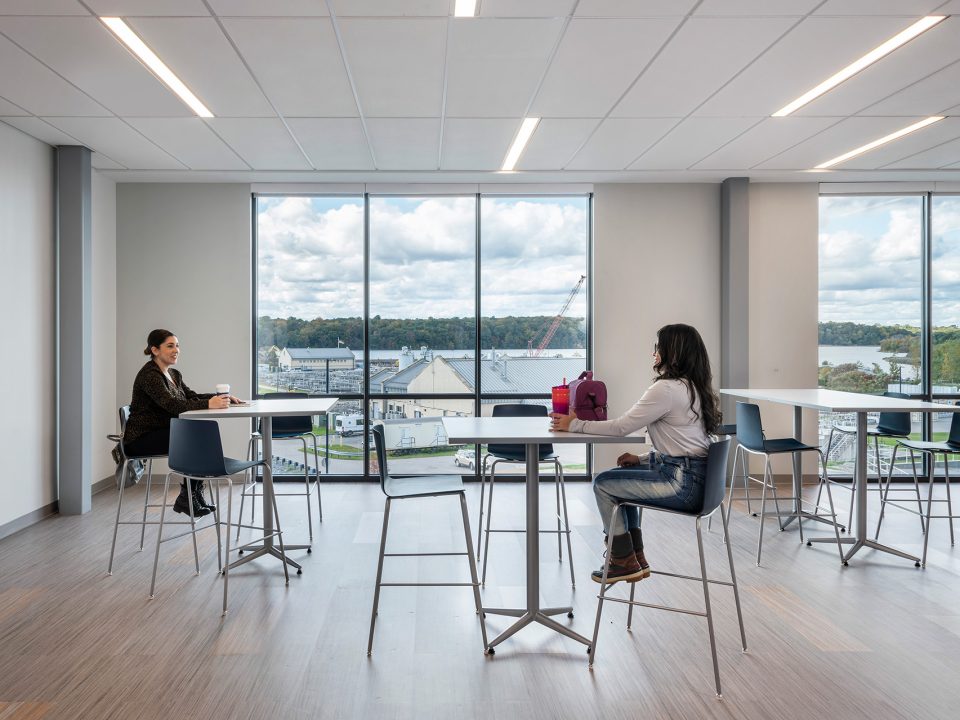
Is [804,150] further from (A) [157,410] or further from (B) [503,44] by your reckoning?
(A) [157,410]

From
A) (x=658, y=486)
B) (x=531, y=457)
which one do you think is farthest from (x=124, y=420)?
(x=658, y=486)

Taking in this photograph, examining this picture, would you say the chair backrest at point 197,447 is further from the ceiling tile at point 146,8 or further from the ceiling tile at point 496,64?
the ceiling tile at point 496,64

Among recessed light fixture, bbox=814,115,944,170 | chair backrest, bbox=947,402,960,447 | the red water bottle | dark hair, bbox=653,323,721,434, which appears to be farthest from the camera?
recessed light fixture, bbox=814,115,944,170

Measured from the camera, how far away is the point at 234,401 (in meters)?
4.37

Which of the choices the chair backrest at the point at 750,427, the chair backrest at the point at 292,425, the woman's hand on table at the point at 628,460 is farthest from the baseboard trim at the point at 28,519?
the chair backrest at the point at 750,427

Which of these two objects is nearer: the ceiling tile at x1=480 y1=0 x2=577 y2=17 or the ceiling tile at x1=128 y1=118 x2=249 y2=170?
the ceiling tile at x1=480 y1=0 x2=577 y2=17

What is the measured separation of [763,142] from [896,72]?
1.36 meters

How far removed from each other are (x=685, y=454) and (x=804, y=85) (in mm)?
2703

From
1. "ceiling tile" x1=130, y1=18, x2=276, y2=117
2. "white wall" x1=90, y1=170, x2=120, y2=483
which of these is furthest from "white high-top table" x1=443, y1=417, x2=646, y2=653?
"white wall" x1=90, y1=170, x2=120, y2=483

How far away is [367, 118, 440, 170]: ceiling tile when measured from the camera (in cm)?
476

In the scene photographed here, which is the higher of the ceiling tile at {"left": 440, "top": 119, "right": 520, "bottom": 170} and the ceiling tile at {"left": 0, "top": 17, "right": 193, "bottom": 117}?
the ceiling tile at {"left": 440, "top": 119, "right": 520, "bottom": 170}

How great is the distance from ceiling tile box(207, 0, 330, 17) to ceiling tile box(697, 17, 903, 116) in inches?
96.7

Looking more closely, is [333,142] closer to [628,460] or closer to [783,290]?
[628,460]

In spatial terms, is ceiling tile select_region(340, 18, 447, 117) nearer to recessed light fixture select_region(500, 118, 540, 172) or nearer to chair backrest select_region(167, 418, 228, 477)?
recessed light fixture select_region(500, 118, 540, 172)
